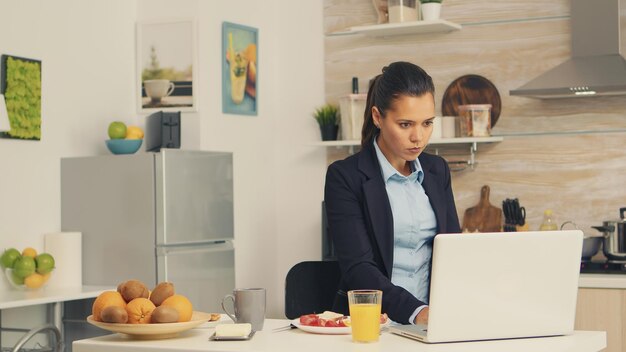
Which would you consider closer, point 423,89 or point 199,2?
point 423,89

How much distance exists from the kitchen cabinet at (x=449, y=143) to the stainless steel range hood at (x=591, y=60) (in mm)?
319

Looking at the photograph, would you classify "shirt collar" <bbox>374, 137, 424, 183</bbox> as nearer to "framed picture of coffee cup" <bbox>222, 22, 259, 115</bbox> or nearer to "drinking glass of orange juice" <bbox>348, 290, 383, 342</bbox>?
"drinking glass of orange juice" <bbox>348, 290, 383, 342</bbox>

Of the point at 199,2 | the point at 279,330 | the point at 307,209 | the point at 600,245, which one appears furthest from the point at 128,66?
the point at 279,330

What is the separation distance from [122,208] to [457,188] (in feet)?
5.43

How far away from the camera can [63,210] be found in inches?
182

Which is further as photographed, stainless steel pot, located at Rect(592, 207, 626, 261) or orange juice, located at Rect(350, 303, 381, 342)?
stainless steel pot, located at Rect(592, 207, 626, 261)

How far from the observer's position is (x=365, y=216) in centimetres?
274

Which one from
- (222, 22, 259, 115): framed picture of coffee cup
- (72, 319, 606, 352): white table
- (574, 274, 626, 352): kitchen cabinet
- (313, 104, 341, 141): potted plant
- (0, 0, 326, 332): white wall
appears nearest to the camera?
(72, 319, 606, 352): white table

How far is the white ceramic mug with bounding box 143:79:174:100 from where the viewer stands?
493cm

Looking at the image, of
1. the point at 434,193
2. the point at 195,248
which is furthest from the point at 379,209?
the point at 195,248

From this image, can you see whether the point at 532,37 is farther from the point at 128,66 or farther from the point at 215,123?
the point at 128,66

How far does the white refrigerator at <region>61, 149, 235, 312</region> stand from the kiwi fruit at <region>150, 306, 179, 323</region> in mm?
2257

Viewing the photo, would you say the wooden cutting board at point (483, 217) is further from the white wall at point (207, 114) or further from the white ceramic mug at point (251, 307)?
the white ceramic mug at point (251, 307)

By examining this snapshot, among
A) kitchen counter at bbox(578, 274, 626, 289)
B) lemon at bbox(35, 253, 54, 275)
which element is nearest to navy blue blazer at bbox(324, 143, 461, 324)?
kitchen counter at bbox(578, 274, 626, 289)
